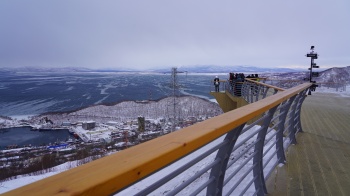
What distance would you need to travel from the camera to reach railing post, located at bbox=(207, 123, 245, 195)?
1.38 metres

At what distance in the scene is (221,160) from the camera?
55.4 inches

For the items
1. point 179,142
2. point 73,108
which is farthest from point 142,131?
point 179,142

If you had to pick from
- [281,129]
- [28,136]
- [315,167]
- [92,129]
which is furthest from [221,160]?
[28,136]

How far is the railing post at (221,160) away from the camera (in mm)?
1385

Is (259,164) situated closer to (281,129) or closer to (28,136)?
(281,129)

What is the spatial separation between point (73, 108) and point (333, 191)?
56585 mm

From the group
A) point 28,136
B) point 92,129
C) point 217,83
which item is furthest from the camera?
point 92,129

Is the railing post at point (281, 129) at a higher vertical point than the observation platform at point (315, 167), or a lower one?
higher

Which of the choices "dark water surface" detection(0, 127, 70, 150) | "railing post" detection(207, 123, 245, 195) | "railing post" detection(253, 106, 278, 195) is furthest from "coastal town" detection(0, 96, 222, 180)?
"railing post" detection(207, 123, 245, 195)

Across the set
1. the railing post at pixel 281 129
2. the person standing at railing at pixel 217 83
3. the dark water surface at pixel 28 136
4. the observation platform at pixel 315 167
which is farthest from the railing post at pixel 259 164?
the dark water surface at pixel 28 136

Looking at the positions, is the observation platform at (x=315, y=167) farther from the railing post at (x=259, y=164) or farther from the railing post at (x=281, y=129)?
the railing post at (x=259, y=164)

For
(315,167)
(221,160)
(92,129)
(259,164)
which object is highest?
(221,160)

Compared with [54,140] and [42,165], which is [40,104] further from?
[42,165]

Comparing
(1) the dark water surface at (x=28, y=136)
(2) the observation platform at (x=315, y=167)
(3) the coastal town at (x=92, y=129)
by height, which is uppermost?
(2) the observation platform at (x=315, y=167)
